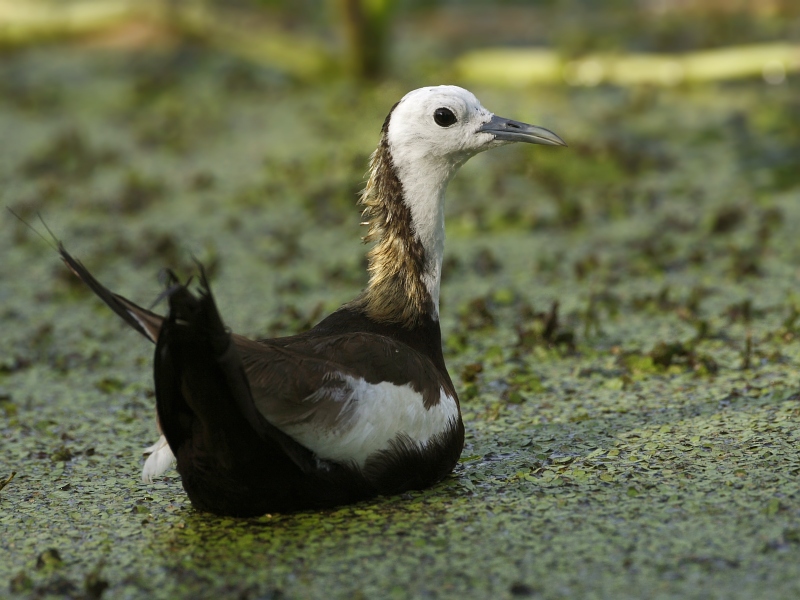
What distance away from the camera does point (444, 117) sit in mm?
4133

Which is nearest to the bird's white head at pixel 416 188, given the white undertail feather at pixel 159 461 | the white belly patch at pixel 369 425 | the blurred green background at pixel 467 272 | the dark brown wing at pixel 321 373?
the dark brown wing at pixel 321 373

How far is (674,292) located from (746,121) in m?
2.98

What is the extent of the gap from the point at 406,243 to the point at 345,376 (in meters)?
0.75

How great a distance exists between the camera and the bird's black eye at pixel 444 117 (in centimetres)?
412

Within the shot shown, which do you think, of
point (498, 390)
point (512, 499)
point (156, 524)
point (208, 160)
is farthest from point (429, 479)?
point (208, 160)

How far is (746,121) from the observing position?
8.45 meters

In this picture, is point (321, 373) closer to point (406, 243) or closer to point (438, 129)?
point (406, 243)

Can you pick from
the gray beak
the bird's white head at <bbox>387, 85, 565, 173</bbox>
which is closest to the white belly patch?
the bird's white head at <bbox>387, 85, 565, 173</bbox>

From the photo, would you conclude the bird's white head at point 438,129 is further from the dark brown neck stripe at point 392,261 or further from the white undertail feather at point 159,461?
the white undertail feather at point 159,461

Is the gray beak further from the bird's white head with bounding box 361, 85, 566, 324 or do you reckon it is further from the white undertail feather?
the white undertail feather

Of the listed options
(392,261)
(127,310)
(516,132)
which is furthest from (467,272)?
(127,310)

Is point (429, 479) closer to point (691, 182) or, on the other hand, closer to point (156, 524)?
point (156, 524)

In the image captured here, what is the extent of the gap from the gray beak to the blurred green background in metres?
1.02

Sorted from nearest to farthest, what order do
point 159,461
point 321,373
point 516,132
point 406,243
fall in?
point 321,373 < point 159,461 < point 406,243 < point 516,132
